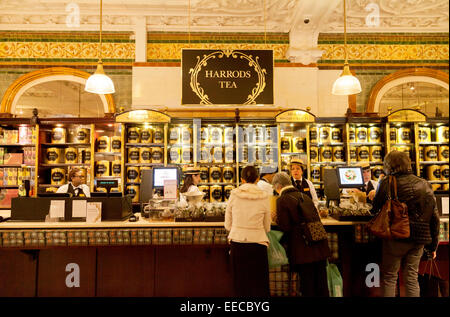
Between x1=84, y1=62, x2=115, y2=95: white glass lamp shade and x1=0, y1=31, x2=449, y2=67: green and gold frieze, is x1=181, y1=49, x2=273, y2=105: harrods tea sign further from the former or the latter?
x1=0, y1=31, x2=449, y2=67: green and gold frieze

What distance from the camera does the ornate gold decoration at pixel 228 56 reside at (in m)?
4.49

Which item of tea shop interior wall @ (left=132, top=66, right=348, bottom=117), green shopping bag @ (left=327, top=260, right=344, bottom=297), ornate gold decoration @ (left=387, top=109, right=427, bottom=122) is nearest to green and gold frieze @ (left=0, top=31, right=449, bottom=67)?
tea shop interior wall @ (left=132, top=66, right=348, bottom=117)

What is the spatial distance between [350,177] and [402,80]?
3936 millimetres

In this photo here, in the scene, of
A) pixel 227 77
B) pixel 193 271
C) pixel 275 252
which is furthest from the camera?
pixel 227 77

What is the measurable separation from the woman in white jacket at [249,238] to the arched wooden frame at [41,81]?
14.5 feet

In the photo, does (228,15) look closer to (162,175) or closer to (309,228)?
(162,175)

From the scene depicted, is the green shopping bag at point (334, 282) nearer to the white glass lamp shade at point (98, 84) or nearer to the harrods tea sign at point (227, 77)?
the harrods tea sign at point (227, 77)

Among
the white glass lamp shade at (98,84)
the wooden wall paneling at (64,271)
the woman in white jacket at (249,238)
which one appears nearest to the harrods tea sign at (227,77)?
the white glass lamp shade at (98,84)

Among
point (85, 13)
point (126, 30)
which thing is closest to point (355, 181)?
point (126, 30)

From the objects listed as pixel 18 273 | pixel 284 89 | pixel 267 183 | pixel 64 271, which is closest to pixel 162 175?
pixel 267 183

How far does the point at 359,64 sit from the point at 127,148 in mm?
5240

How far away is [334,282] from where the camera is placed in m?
2.93

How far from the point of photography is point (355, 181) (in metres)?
3.95

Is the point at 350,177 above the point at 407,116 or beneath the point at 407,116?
beneath
